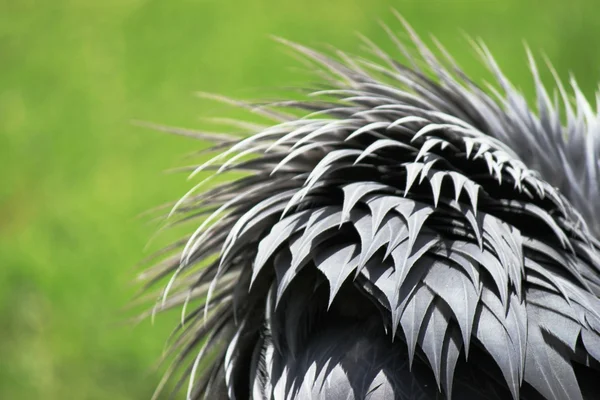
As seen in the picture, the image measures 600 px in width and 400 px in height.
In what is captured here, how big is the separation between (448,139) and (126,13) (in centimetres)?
347

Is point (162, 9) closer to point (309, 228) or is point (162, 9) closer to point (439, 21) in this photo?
point (439, 21)

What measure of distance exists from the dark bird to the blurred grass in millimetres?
1802

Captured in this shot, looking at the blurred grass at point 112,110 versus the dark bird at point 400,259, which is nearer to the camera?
the dark bird at point 400,259

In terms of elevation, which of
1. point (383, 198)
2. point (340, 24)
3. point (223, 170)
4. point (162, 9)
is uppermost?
point (162, 9)

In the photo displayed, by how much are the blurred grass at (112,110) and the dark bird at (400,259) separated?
5.91 feet

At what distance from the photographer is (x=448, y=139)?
200 centimetres

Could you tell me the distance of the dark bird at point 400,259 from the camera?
1.69 meters

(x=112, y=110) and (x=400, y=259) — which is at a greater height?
(x=112, y=110)

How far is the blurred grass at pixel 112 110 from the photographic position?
12.8 feet

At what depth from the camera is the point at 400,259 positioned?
5.68 feet

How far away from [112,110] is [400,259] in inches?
125

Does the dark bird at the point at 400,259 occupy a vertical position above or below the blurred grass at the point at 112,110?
below

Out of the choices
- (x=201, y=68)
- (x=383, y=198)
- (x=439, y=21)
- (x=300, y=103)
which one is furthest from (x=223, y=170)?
(x=439, y=21)

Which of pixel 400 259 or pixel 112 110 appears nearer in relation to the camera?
pixel 400 259
